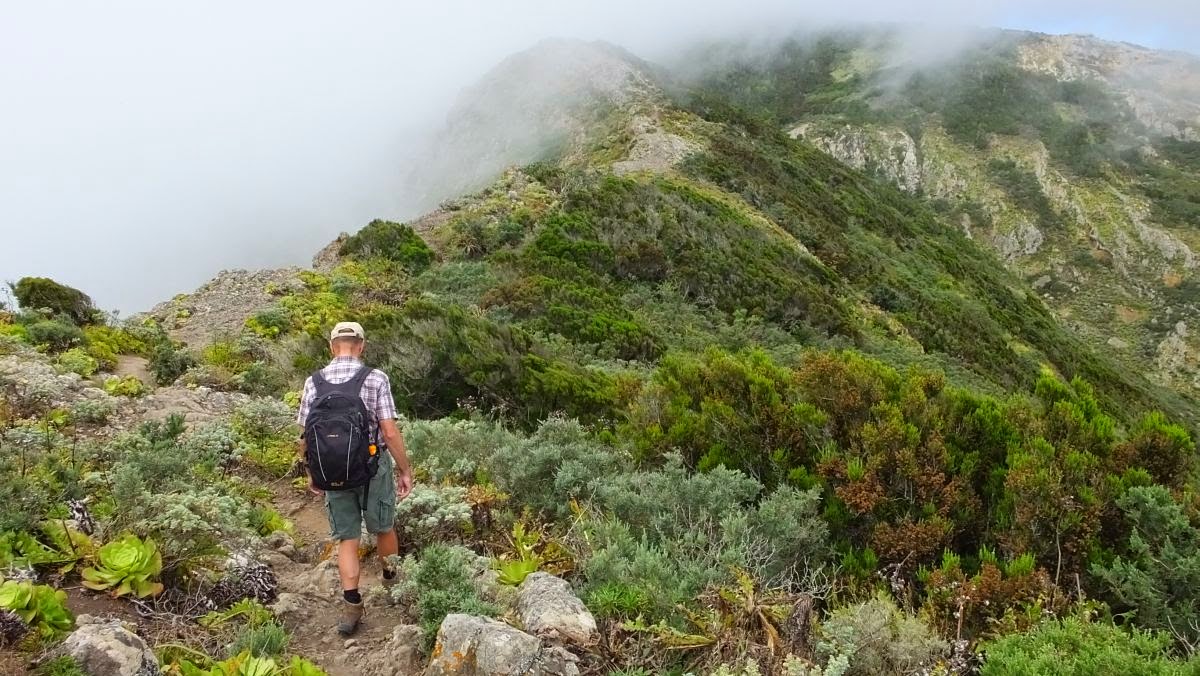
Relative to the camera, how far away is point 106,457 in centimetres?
503

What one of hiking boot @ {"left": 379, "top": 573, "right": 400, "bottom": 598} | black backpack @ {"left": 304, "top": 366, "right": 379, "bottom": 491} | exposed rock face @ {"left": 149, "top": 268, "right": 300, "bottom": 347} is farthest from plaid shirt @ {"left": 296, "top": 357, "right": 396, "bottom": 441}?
exposed rock face @ {"left": 149, "top": 268, "right": 300, "bottom": 347}

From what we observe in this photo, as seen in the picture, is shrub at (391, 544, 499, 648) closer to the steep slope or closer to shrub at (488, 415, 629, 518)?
shrub at (488, 415, 629, 518)

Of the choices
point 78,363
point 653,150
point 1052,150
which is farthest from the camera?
point 1052,150

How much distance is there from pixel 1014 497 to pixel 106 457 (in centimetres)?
590

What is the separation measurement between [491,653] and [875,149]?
72075 mm

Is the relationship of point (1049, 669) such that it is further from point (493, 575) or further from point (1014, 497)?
point (493, 575)

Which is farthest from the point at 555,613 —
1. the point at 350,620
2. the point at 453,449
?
the point at 453,449

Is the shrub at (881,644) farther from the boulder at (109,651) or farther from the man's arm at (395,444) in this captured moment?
the boulder at (109,651)

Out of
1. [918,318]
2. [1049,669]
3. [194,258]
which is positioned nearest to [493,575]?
[1049,669]

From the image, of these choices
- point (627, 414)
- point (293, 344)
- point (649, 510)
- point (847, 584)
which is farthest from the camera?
point (293, 344)

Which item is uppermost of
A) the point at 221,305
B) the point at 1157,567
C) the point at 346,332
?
the point at 346,332

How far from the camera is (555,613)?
10.0ft

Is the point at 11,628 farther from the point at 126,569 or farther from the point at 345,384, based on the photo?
the point at 345,384

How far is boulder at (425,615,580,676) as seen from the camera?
269 centimetres
